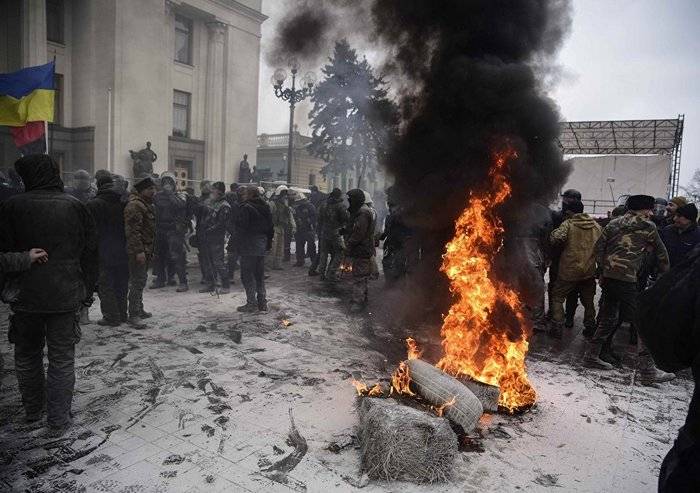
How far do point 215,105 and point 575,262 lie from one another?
24900mm

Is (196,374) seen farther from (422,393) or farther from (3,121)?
(3,121)

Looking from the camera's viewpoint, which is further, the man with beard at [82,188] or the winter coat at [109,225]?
the man with beard at [82,188]

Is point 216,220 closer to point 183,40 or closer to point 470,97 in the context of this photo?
point 470,97

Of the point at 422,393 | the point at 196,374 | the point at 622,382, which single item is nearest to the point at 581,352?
the point at 622,382

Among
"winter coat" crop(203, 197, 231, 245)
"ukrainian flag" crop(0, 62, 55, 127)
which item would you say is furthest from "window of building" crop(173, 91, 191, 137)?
"winter coat" crop(203, 197, 231, 245)

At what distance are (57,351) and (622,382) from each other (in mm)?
5883

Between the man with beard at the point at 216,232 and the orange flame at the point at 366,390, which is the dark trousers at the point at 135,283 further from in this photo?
the orange flame at the point at 366,390

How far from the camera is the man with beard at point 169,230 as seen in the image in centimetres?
888

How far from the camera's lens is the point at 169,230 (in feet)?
29.6

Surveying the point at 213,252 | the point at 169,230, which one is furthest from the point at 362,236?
the point at 169,230

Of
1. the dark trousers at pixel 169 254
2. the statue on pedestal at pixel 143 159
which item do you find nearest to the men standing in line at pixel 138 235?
the dark trousers at pixel 169 254

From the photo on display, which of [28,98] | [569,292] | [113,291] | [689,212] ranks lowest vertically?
[113,291]

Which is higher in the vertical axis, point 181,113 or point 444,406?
point 181,113

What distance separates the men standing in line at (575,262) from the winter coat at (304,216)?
6.96 meters
